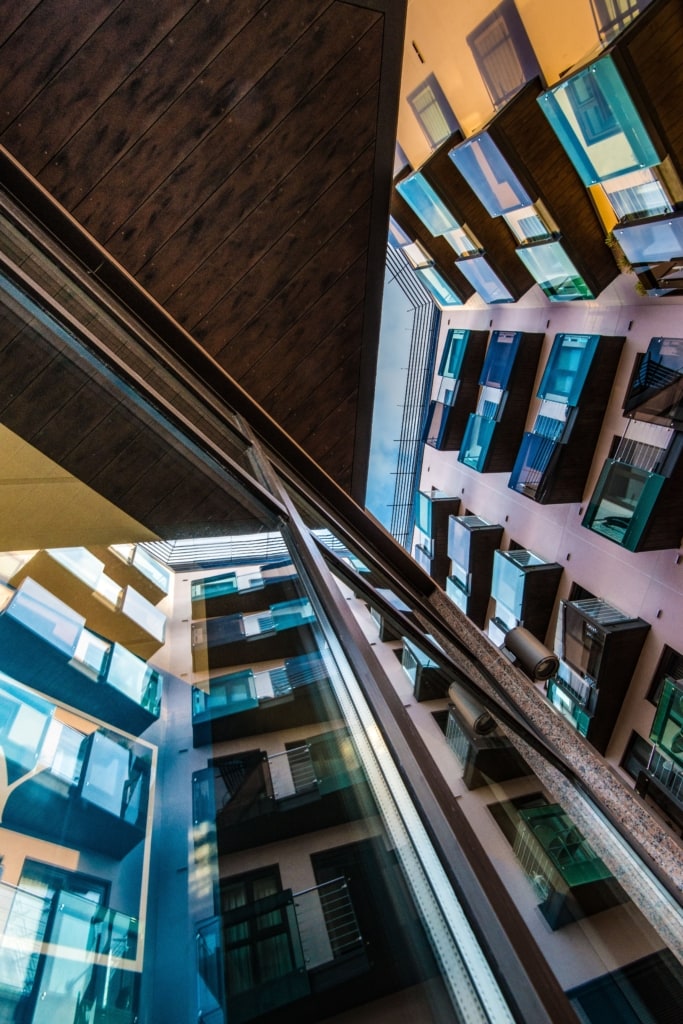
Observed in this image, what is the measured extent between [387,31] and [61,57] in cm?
212

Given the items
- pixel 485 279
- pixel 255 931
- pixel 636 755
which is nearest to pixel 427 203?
pixel 485 279

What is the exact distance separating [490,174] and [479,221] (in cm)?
149

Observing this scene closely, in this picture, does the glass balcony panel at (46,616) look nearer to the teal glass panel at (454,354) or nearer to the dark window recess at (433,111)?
the dark window recess at (433,111)

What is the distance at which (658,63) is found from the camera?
180 inches

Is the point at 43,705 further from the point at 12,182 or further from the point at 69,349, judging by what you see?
the point at 12,182

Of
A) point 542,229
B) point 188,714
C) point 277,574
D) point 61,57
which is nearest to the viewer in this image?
point 188,714

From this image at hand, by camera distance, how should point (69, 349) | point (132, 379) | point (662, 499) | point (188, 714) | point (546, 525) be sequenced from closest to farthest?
point (188, 714) < point (69, 349) < point (132, 379) < point (662, 499) < point (546, 525)

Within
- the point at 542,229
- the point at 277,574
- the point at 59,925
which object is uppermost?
the point at 542,229

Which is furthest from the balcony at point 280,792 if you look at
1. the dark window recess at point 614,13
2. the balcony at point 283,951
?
the dark window recess at point 614,13

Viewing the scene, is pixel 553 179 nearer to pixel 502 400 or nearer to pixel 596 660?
pixel 502 400

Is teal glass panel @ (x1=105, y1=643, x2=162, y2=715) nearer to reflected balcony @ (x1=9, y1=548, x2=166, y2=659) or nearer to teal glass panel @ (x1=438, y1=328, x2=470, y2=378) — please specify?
reflected balcony @ (x1=9, y1=548, x2=166, y2=659)

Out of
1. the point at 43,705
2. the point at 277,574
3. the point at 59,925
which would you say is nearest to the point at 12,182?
the point at 277,574

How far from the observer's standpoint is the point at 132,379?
2408 mm

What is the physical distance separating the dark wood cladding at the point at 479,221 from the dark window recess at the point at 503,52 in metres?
1.00
